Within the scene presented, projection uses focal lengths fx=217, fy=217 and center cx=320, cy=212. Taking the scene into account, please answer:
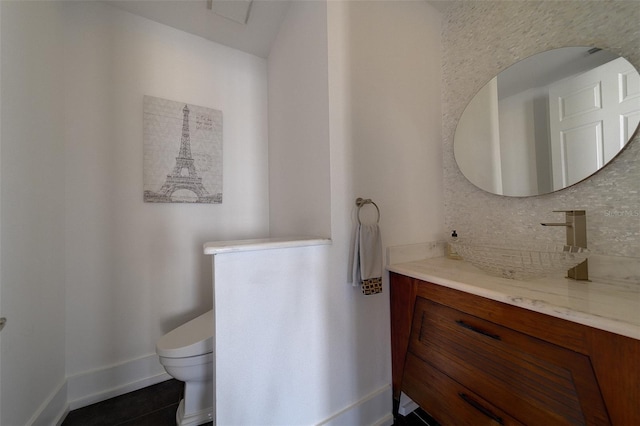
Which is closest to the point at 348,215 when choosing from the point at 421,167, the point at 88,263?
the point at 421,167

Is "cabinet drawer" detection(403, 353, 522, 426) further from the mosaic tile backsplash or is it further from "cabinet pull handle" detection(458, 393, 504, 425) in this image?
the mosaic tile backsplash

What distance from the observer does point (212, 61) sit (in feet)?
5.43

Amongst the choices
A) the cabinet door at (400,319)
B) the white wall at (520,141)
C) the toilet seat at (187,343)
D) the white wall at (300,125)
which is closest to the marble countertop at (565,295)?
the cabinet door at (400,319)

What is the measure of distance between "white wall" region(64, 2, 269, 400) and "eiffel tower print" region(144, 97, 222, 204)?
2.2 inches

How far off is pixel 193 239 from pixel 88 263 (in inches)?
22.2

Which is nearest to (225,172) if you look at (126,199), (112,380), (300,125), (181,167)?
(181,167)

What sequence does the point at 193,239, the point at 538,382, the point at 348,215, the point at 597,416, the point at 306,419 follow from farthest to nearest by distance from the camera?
the point at 193,239, the point at 348,215, the point at 306,419, the point at 538,382, the point at 597,416

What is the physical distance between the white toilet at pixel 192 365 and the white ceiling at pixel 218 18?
1968mm

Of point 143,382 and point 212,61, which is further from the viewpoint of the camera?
point 212,61

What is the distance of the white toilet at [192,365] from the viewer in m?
1.05

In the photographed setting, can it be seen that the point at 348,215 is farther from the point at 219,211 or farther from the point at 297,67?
the point at 219,211

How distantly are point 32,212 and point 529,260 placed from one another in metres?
2.17

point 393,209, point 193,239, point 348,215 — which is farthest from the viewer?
point 193,239

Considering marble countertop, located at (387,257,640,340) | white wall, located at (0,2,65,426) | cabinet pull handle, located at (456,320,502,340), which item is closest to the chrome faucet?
marble countertop, located at (387,257,640,340)
